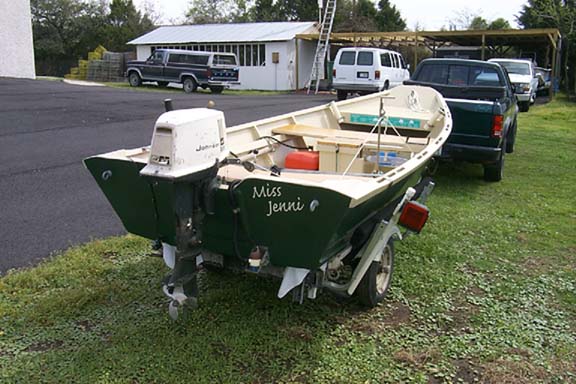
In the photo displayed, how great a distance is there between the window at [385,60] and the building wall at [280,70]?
8.14m

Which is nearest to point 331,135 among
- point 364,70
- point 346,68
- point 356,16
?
point 364,70

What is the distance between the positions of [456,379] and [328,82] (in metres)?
26.2

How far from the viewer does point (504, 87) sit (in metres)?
8.55

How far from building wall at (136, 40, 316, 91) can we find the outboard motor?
88.0 ft

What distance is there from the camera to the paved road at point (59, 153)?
215 inches

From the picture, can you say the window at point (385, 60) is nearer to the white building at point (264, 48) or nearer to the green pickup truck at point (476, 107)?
the white building at point (264, 48)

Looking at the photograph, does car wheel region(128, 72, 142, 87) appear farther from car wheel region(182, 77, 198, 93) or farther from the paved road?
the paved road

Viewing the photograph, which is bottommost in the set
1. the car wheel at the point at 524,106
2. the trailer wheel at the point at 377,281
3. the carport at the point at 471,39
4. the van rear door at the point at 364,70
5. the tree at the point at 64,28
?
the trailer wheel at the point at 377,281

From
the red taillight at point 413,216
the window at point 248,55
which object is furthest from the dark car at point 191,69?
the red taillight at point 413,216

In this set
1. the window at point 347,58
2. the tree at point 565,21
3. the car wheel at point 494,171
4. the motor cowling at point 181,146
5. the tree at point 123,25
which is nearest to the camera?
the motor cowling at point 181,146

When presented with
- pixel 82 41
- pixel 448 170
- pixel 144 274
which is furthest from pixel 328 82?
pixel 82 41

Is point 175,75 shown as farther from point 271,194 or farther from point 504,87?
point 271,194

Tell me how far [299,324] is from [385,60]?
1970 cm

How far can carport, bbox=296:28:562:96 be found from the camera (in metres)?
25.3
